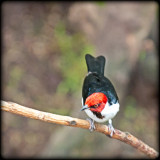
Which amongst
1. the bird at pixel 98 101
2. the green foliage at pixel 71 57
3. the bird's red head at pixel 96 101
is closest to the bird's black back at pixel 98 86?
the bird at pixel 98 101

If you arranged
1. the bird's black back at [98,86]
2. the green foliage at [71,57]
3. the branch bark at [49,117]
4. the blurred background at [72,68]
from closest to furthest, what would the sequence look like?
the branch bark at [49,117] < the bird's black back at [98,86] < the blurred background at [72,68] < the green foliage at [71,57]

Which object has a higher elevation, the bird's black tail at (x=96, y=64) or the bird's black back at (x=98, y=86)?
the bird's black tail at (x=96, y=64)

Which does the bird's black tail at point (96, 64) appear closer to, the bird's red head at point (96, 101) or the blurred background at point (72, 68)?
the bird's red head at point (96, 101)

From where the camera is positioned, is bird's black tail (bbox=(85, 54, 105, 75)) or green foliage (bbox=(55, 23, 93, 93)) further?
green foliage (bbox=(55, 23, 93, 93))

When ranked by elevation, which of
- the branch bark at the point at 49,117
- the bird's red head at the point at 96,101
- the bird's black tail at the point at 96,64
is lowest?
the branch bark at the point at 49,117

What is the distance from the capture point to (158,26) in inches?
263

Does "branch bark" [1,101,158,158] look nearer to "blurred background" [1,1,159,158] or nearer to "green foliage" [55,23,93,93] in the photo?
"blurred background" [1,1,159,158]

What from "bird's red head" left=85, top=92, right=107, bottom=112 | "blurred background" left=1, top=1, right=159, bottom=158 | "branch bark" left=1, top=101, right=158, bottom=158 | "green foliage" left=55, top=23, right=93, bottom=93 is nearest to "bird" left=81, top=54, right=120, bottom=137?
"bird's red head" left=85, top=92, right=107, bottom=112

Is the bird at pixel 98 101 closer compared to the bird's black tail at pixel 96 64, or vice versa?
the bird at pixel 98 101

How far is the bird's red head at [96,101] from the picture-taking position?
8.75 feet

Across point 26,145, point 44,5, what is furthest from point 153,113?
point 44,5

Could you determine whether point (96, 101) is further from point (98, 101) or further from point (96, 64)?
point (96, 64)

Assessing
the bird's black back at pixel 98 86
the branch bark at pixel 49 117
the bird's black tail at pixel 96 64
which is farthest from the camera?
the bird's black tail at pixel 96 64

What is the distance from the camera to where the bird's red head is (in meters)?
2.67
